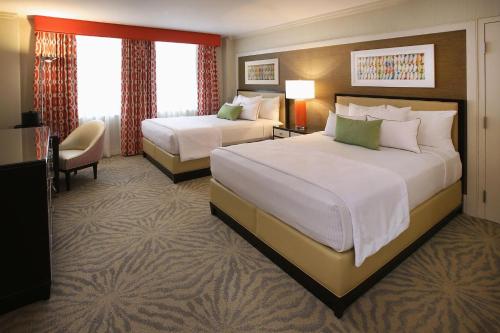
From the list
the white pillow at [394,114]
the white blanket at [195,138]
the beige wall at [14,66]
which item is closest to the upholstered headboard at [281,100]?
the white blanket at [195,138]

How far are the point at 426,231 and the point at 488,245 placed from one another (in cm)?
54

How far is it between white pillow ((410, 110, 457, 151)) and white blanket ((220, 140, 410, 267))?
43.0 inches

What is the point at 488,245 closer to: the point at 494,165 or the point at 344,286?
the point at 494,165

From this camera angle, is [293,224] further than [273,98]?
No

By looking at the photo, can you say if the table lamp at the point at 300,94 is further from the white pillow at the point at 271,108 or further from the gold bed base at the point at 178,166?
the gold bed base at the point at 178,166

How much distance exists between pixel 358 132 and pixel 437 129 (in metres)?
0.79

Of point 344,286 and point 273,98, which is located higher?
point 273,98

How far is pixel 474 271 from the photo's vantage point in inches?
94.7

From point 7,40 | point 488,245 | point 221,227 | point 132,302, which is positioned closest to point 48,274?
point 132,302

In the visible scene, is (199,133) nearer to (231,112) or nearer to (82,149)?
(231,112)

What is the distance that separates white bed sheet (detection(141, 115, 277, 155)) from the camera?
485 centimetres

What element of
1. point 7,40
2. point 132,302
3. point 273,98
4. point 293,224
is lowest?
point 132,302

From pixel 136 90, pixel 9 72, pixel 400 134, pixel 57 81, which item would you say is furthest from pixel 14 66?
pixel 400 134

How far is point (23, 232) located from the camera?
6.51ft
